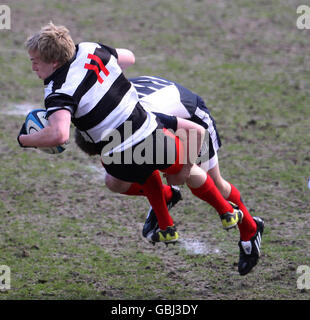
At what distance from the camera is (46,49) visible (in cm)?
424

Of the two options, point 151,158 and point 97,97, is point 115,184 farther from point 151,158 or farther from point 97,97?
point 97,97

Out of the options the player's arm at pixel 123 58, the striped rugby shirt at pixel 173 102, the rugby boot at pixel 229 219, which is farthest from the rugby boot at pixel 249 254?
the player's arm at pixel 123 58

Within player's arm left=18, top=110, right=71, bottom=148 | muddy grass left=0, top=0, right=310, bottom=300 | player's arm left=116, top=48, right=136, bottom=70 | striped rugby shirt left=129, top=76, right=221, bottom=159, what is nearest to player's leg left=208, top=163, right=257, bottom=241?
striped rugby shirt left=129, top=76, right=221, bottom=159

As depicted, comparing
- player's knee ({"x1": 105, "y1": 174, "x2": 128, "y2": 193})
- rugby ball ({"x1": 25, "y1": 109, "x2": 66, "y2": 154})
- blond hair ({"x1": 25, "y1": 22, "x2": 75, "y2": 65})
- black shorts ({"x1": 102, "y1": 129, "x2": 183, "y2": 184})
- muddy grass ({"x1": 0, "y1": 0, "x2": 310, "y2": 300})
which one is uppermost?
blond hair ({"x1": 25, "y1": 22, "x2": 75, "y2": 65})

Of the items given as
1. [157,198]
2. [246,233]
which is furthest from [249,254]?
[157,198]

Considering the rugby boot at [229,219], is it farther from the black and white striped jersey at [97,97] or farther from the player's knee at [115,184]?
the black and white striped jersey at [97,97]

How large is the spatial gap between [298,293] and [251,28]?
7.04 m

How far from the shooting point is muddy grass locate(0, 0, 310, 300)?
17.0ft

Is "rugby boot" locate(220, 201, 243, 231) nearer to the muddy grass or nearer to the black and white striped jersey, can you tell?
the muddy grass

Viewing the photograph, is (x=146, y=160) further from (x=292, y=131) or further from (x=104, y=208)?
(x=292, y=131)

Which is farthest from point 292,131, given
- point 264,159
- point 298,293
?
Answer: point 298,293

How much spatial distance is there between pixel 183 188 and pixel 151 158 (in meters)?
2.22

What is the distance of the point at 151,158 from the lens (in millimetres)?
4602

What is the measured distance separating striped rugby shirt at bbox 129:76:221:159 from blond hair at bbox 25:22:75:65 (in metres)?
0.80
